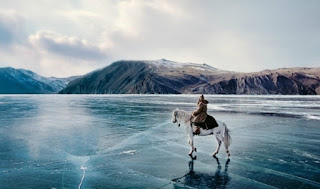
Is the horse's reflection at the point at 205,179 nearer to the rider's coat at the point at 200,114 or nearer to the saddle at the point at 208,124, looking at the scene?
the saddle at the point at 208,124

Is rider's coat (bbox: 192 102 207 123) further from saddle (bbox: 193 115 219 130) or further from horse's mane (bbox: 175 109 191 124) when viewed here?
horse's mane (bbox: 175 109 191 124)

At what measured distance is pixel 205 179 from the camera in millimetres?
8664

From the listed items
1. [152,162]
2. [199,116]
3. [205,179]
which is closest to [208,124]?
[199,116]

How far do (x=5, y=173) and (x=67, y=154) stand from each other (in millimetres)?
3031

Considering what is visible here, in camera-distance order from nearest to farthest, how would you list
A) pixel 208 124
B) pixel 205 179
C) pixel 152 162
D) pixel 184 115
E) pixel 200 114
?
pixel 205 179 < pixel 152 162 < pixel 208 124 < pixel 200 114 < pixel 184 115

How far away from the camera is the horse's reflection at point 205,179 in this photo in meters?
8.12

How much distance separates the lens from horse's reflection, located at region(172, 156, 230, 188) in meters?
8.12

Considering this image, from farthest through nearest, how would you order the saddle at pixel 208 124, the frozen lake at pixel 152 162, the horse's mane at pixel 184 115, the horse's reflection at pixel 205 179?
the horse's mane at pixel 184 115 < the saddle at pixel 208 124 < the frozen lake at pixel 152 162 < the horse's reflection at pixel 205 179

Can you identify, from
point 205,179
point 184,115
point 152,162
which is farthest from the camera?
point 184,115

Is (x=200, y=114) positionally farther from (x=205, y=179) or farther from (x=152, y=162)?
(x=205, y=179)

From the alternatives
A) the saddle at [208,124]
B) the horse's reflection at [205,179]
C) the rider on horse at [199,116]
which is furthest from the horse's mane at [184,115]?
the horse's reflection at [205,179]

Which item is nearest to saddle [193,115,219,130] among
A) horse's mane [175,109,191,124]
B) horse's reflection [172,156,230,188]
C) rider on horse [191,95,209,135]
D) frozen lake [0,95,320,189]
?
rider on horse [191,95,209,135]

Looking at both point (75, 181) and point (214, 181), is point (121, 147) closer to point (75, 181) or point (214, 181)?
point (75, 181)

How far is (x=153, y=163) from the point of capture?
10.6 m
